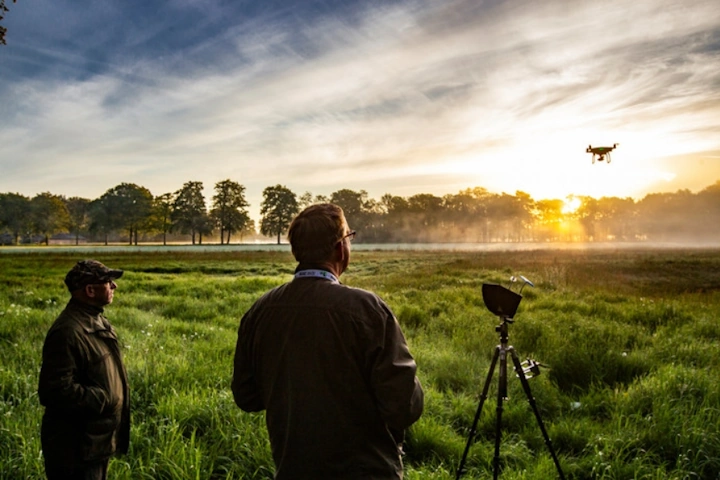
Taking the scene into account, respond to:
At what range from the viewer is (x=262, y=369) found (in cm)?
198

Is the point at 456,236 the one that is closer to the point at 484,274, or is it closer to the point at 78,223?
the point at 78,223

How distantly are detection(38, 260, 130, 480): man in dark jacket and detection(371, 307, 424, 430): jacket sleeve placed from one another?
6.81 ft

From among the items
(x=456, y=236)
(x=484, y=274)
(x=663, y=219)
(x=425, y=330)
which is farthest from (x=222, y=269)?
(x=663, y=219)

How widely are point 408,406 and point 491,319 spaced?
9.65 meters

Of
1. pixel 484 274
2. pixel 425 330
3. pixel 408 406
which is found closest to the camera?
pixel 408 406

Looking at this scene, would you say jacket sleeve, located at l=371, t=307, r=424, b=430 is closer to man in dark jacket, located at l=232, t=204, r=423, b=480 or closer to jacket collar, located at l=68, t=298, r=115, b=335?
man in dark jacket, located at l=232, t=204, r=423, b=480

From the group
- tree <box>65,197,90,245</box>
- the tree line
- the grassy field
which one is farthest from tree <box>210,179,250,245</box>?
the grassy field

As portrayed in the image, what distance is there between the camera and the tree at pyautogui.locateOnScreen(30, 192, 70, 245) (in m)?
59.8

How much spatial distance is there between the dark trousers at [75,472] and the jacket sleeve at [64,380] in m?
0.35

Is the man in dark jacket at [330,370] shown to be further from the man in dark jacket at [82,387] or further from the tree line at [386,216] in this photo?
the tree line at [386,216]

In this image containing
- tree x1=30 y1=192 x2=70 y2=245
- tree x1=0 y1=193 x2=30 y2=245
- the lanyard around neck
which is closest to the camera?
the lanyard around neck

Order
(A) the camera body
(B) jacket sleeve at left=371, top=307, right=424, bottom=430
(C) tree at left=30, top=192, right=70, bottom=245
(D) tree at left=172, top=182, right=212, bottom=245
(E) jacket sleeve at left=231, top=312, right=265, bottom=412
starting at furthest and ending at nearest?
(D) tree at left=172, top=182, right=212, bottom=245
(C) tree at left=30, top=192, right=70, bottom=245
(A) the camera body
(E) jacket sleeve at left=231, top=312, right=265, bottom=412
(B) jacket sleeve at left=371, top=307, right=424, bottom=430

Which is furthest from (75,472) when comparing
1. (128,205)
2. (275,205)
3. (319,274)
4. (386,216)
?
(386,216)

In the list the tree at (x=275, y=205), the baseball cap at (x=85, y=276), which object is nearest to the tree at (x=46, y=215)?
the tree at (x=275, y=205)
